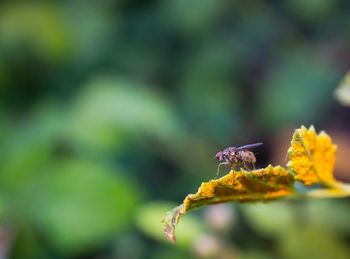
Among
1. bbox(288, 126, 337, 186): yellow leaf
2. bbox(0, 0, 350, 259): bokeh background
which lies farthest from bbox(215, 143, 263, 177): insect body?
bbox(0, 0, 350, 259): bokeh background

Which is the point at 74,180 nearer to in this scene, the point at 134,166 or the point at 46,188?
the point at 46,188

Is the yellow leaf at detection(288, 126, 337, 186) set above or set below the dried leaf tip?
above

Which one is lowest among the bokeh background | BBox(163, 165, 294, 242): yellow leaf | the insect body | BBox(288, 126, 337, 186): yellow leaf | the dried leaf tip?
the dried leaf tip

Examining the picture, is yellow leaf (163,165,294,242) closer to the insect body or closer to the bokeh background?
the insect body

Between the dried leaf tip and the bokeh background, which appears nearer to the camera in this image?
the dried leaf tip

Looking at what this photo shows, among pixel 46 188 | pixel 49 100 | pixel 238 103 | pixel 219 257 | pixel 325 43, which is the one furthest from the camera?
pixel 325 43

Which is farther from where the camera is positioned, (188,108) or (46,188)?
(188,108)

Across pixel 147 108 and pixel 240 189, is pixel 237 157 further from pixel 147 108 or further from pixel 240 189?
pixel 147 108

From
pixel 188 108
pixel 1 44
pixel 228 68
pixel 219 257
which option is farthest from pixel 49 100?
pixel 219 257
